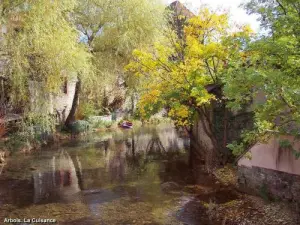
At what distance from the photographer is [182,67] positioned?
10.6 m

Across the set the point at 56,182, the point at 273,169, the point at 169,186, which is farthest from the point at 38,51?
the point at 273,169

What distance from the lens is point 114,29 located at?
1886 cm

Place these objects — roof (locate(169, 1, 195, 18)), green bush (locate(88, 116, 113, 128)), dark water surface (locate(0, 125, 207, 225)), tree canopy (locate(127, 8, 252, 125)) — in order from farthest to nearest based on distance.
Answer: green bush (locate(88, 116, 113, 128)), roof (locate(169, 1, 195, 18)), tree canopy (locate(127, 8, 252, 125)), dark water surface (locate(0, 125, 207, 225))

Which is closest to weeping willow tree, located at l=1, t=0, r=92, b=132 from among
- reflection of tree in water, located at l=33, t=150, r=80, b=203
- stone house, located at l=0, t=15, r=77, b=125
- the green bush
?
stone house, located at l=0, t=15, r=77, b=125

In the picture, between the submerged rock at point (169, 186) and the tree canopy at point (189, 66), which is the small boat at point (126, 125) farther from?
the submerged rock at point (169, 186)

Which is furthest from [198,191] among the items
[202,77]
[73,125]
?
[73,125]

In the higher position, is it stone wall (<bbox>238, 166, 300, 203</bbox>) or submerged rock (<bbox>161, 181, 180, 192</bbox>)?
stone wall (<bbox>238, 166, 300, 203</bbox>)

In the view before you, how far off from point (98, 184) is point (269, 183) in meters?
5.65

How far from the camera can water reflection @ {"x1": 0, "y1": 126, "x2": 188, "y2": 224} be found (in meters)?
9.43

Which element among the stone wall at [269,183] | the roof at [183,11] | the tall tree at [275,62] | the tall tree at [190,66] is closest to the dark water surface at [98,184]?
the stone wall at [269,183]

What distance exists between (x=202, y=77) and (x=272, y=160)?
4.05 meters

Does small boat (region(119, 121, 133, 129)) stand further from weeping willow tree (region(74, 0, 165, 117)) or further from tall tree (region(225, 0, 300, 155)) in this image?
tall tree (region(225, 0, 300, 155))

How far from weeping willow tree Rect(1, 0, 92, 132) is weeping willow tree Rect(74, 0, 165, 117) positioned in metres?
3.61

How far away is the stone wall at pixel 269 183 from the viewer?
7.38m
